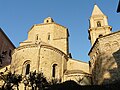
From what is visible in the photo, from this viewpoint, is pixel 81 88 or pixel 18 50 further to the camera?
pixel 18 50

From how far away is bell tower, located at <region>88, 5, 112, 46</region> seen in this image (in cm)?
2843

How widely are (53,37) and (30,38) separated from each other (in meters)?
3.71

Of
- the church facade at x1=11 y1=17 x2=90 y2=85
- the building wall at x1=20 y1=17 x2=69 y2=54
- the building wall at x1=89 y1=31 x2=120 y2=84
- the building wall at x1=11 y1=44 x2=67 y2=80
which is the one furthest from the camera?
the building wall at x1=20 y1=17 x2=69 y2=54

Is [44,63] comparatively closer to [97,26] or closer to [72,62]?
[72,62]

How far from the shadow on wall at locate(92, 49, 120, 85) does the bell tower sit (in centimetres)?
930

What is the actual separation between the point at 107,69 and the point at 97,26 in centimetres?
1290

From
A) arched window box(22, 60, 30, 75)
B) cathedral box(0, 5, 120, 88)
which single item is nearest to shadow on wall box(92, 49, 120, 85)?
cathedral box(0, 5, 120, 88)

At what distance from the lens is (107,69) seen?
58.6 ft

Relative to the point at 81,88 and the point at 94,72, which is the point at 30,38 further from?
the point at 81,88

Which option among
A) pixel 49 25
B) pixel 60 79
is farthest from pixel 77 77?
pixel 49 25

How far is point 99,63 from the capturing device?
62.6ft

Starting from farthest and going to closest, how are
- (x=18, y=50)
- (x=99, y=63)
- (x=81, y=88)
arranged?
1. (x=18, y=50)
2. (x=99, y=63)
3. (x=81, y=88)

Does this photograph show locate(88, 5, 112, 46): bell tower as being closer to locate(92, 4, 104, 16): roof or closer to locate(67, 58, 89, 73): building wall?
locate(92, 4, 104, 16): roof

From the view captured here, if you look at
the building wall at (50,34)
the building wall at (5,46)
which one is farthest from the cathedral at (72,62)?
the building wall at (5,46)
